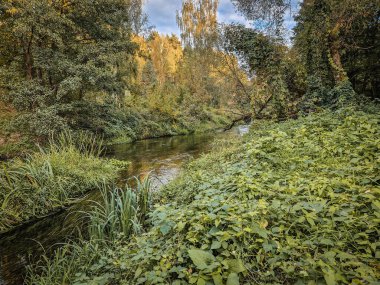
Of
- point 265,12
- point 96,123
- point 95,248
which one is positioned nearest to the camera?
point 95,248

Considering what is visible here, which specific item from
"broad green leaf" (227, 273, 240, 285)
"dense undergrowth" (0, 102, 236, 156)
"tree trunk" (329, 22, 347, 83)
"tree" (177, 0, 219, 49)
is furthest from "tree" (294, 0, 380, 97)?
"tree" (177, 0, 219, 49)

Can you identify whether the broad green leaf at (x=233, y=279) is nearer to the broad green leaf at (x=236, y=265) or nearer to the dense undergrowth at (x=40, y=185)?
the broad green leaf at (x=236, y=265)

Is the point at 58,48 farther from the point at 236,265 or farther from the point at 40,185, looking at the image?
→ the point at 236,265

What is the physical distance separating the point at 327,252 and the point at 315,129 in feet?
14.8

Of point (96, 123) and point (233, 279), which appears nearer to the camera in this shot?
point (233, 279)

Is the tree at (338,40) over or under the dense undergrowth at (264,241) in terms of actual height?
over

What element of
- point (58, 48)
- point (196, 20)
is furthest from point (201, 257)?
point (196, 20)

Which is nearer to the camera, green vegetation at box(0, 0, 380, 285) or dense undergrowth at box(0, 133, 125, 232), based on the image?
green vegetation at box(0, 0, 380, 285)

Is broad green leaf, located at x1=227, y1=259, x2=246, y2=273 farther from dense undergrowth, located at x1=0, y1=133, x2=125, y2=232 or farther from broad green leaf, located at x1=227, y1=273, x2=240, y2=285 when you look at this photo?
dense undergrowth, located at x1=0, y1=133, x2=125, y2=232

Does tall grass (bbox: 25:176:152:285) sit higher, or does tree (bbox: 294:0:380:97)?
tree (bbox: 294:0:380:97)

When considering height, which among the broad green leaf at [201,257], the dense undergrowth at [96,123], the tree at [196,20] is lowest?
the broad green leaf at [201,257]

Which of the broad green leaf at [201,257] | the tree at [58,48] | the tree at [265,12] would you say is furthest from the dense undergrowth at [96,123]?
the tree at [265,12]

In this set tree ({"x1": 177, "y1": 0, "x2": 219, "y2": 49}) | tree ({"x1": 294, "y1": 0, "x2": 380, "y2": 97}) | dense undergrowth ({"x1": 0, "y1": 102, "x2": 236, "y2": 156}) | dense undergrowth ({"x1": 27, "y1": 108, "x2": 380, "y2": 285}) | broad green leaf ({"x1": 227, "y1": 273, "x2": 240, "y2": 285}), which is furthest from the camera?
tree ({"x1": 177, "y1": 0, "x2": 219, "y2": 49})

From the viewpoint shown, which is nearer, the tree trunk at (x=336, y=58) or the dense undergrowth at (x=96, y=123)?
the tree trunk at (x=336, y=58)
